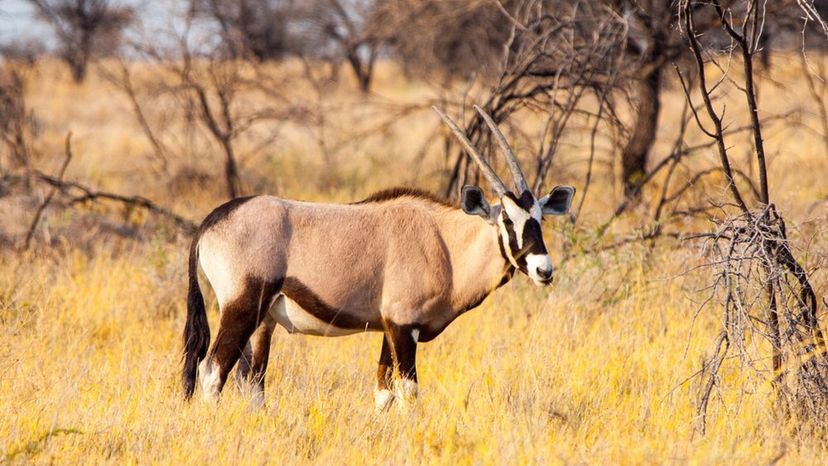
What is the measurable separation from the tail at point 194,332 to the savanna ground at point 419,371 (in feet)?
0.47

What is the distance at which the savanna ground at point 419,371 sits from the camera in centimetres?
430

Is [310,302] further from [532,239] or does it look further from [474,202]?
[532,239]

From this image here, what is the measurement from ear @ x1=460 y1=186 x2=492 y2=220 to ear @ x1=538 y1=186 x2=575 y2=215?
1.04ft

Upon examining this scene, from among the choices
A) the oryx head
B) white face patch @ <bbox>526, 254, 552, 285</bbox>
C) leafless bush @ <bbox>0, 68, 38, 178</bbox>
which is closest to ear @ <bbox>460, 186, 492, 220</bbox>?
the oryx head

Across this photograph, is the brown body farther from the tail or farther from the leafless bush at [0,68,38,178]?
the leafless bush at [0,68,38,178]

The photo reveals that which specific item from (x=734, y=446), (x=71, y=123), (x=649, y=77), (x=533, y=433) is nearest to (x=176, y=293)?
(x=533, y=433)

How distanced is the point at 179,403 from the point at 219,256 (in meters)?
0.72

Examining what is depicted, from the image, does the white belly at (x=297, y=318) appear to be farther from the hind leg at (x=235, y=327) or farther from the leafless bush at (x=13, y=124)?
the leafless bush at (x=13, y=124)

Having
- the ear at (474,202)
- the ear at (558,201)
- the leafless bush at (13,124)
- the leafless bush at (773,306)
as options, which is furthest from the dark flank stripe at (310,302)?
the leafless bush at (13,124)

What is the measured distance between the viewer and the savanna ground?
430 cm

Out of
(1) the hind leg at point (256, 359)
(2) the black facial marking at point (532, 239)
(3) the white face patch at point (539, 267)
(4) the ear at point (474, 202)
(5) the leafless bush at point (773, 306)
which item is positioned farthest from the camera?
(1) the hind leg at point (256, 359)

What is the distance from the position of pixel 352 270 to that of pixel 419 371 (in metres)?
1.15

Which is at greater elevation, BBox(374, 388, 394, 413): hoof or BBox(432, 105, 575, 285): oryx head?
BBox(432, 105, 575, 285): oryx head

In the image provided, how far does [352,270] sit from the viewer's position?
502 cm
